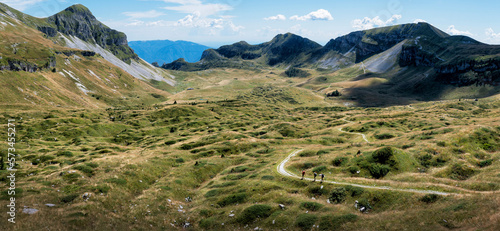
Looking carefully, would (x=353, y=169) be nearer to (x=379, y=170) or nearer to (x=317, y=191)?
(x=379, y=170)

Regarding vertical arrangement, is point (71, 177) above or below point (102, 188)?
above

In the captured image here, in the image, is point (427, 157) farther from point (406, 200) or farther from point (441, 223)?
point (441, 223)

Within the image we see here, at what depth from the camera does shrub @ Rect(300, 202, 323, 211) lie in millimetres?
31436

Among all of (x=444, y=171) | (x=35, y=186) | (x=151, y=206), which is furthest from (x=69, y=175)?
(x=444, y=171)

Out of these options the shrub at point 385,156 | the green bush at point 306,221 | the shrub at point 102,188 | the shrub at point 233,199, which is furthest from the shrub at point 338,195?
the shrub at point 102,188

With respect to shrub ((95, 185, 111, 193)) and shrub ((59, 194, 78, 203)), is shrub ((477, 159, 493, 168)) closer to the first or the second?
shrub ((95, 185, 111, 193))

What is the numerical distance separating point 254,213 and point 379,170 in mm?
23922

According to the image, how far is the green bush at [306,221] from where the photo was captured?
92.5ft

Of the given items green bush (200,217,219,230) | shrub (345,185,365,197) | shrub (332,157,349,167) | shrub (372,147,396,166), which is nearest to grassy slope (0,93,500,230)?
green bush (200,217,219,230)

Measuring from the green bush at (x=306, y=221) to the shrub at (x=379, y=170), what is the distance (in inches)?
736

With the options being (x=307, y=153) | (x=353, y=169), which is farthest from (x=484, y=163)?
(x=307, y=153)

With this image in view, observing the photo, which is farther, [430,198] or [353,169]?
[353,169]

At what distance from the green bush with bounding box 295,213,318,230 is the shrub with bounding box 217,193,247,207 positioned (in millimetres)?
11239

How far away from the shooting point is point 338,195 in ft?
110
